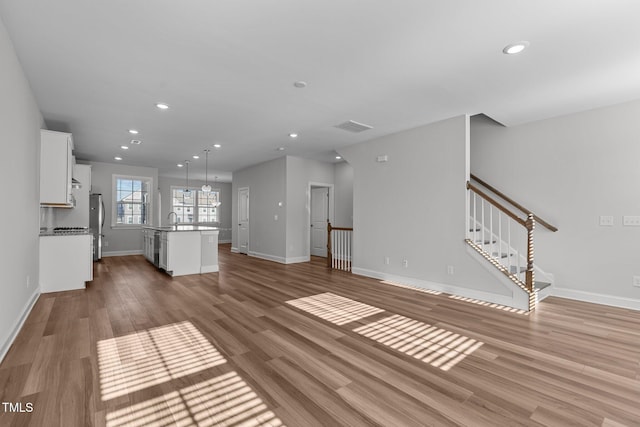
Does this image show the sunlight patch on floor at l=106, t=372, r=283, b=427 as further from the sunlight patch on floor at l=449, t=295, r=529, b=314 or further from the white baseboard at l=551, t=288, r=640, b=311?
the white baseboard at l=551, t=288, r=640, b=311

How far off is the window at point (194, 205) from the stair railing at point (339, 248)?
674 centimetres

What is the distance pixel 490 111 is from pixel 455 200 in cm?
135

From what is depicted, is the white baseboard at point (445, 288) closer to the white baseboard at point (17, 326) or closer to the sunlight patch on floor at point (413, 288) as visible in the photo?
the sunlight patch on floor at point (413, 288)

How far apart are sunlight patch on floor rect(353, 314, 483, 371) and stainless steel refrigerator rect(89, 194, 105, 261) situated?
7.64 metres

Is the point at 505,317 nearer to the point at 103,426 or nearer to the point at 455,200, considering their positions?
the point at 455,200

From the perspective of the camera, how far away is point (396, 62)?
3.01 m

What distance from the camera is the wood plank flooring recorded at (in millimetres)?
1788

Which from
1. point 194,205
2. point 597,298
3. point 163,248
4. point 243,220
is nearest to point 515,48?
point 597,298

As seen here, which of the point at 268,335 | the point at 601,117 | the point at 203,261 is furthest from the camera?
the point at 203,261

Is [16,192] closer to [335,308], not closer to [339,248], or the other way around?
[335,308]

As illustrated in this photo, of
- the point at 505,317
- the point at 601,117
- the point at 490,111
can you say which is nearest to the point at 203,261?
the point at 505,317

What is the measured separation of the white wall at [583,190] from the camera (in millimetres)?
3951

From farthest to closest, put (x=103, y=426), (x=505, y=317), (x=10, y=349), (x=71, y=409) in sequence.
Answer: (x=505, y=317) → (x=10, y=349) → (x=71, y=409) → (x=103, y=426)

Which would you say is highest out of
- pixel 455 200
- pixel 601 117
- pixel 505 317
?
pixel 601 117
